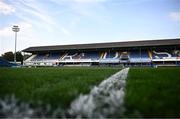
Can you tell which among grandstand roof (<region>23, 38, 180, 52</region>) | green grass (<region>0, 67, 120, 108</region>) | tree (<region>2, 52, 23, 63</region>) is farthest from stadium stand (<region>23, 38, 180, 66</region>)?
green grass (<region>0, 67, 120, 108</region>)

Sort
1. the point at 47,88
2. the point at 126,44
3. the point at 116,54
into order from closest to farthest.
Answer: the point at 47,88, the point at 126,44, the point at 116,54

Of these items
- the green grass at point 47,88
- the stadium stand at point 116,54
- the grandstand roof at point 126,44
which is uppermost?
the grandstand roof at point 126,44

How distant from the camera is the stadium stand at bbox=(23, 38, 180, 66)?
42844mm

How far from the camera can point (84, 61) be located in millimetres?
47812

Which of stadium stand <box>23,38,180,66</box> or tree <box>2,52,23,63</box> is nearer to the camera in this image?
stadium stand <box>23,38,180,66</box>

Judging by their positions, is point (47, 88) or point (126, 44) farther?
point (126, 44)

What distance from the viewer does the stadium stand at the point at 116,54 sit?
4284cm

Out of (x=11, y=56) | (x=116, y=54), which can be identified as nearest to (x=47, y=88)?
(x=116, y=54)

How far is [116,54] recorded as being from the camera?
4784 cm

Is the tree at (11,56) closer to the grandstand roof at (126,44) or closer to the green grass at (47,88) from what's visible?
the grandstand roof at (126,44)

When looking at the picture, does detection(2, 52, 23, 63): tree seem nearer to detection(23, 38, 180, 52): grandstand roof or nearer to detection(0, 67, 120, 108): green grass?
detection(23, 38, 180, 52): grandstand roof

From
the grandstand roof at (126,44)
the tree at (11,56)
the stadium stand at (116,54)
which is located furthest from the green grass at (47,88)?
the tree at (11,56)

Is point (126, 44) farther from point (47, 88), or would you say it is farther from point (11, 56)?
point (11, 56)

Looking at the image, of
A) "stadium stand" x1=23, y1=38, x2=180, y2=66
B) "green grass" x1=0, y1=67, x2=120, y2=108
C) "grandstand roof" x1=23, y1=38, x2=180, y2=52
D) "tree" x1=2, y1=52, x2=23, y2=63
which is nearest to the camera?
"green grass" x1=0, y1=67, x2=120, y2=108
